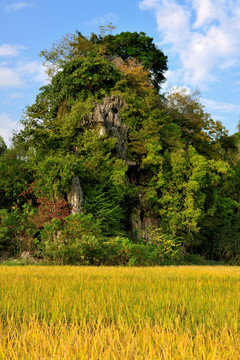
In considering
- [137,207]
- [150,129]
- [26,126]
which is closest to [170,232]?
[137,207]

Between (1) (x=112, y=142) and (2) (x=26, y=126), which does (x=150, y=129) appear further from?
(2) (x=26, y=126)

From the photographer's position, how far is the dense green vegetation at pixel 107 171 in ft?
53.3

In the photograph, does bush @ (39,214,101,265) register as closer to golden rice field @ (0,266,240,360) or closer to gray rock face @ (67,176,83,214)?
gray rock face @ (67,176,83,214)

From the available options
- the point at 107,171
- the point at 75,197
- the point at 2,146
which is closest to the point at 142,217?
the point at 107,171

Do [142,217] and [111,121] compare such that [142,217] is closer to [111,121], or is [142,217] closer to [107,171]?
[107,171]

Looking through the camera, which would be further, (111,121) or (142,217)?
(142,217)

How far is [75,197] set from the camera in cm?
1795

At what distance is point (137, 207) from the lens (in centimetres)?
2278

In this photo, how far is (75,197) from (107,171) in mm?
2955

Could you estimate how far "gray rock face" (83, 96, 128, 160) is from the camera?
68.9 feet

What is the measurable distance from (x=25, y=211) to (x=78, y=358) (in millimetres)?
16150

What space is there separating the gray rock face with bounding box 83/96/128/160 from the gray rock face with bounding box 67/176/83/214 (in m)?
4.18

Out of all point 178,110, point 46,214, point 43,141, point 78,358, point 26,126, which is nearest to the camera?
point 78,358

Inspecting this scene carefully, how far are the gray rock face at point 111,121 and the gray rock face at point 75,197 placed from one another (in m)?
4.18
